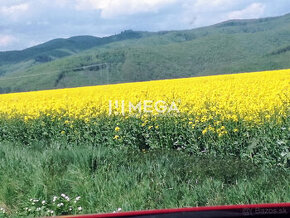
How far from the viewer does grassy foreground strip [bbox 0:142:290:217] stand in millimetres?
4344

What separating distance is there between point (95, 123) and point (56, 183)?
460cm

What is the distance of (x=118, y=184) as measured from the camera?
4.89 metres

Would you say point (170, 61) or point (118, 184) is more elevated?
point (118, 184)

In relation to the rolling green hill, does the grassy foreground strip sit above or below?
above

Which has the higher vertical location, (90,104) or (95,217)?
(95,217)

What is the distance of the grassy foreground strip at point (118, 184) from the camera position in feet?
14.3

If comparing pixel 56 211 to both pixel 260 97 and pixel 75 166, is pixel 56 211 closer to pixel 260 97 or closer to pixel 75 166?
pixel 75 166

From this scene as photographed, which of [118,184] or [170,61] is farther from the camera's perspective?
[170,61]

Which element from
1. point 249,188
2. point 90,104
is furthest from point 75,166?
point 90,104

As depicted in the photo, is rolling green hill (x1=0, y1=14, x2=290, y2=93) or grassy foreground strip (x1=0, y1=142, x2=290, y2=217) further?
rolling green hill (x1=0, y1=14, x2=290, y2=93)

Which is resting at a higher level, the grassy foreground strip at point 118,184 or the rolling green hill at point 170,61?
the grassy foreground strip at point 118,184

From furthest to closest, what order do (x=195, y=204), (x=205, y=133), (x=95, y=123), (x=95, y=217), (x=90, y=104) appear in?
(x=90, y=104)
(x=95, y=123)
(x=205, y=133)
(x=195, y=204)
(x=95, y=217)

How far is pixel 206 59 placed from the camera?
104500 mm

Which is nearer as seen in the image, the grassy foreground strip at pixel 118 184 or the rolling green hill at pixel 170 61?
the grassy foreground strip at pixel 118 184
